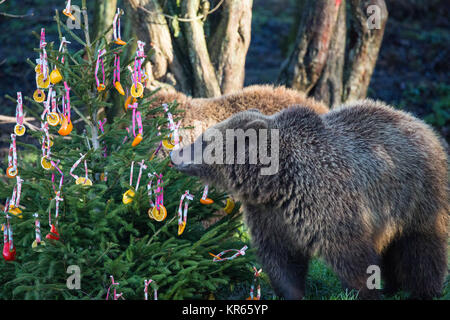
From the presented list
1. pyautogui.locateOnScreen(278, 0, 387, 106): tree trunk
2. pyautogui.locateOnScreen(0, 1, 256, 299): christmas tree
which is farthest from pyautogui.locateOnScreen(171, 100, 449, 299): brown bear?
pyautogui.locateOnScreen(278, 0, 387, 106): tree trunk

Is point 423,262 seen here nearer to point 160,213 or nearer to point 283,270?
point 283,270

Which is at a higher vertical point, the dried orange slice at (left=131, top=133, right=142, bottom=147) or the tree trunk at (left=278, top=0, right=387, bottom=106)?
the tree trunk at (left=278, top=0, right=387, bottom=106)

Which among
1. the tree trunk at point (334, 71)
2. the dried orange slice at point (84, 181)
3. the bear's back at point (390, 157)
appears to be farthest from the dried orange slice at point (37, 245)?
the tree trunk at point (334, 71)

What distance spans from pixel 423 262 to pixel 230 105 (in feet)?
9.09

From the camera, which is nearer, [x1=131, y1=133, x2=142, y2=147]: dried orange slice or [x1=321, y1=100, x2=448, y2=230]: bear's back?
[x1=131, y1=133, x2=142, y2=147]: dried orange slice

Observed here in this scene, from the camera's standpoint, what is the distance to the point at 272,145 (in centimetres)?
435

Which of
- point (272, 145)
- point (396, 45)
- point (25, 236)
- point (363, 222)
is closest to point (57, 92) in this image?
point (25, 236)

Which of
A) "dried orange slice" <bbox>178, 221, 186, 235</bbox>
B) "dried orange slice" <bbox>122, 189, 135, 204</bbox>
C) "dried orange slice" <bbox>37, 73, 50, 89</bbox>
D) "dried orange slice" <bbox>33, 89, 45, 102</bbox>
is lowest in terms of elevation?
"dried orange slice" <bbox>178, 221, 186, 235</bbox>

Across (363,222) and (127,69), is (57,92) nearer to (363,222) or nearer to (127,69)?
(127,69)

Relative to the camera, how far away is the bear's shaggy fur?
251 inches

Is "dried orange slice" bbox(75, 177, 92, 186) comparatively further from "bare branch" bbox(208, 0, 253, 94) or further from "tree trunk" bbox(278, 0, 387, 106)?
"tree trunk" bbox(278, 0, 387, 106)
